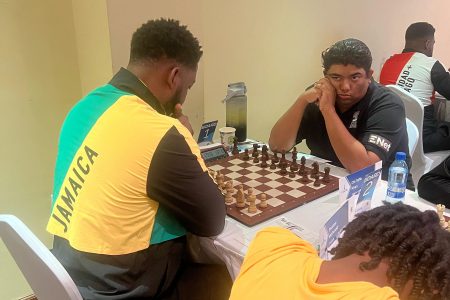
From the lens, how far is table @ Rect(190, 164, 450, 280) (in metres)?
1.18

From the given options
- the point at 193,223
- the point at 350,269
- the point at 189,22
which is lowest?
the point at 193,223

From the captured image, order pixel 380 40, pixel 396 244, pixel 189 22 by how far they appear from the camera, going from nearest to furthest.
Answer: pixel 396 244 → pixel 189 22 → pixel 380 40

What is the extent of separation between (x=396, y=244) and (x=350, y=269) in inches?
3.5

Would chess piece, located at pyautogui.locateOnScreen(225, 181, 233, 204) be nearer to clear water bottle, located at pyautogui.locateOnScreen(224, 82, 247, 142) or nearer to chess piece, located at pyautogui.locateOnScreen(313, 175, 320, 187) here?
chess piece, located at pyautogui.locateOnScreen(313, 175, 320, 187)

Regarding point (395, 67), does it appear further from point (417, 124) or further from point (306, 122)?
point (306, 122)

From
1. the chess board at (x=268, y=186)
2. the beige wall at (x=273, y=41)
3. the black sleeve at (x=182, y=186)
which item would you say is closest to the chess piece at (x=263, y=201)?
the chess board at (x=268, y=186)

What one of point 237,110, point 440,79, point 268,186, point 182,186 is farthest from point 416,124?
point 182,186

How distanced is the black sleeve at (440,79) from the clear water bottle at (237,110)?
170cm

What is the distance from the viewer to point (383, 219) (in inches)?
29.2

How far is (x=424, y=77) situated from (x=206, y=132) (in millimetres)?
1934

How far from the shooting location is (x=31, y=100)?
1.92 m

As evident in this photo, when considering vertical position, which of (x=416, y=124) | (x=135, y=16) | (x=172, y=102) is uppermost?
(x=135, y=16)

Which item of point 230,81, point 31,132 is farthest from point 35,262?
point 230,81

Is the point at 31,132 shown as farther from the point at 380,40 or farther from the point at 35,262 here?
the point at 380,40
